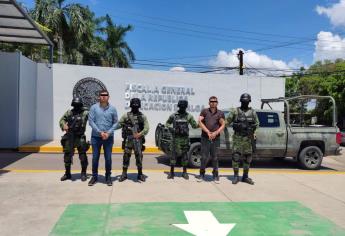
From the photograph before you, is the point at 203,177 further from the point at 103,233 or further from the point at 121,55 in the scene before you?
the point at 121,55

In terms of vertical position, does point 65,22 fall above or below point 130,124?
above

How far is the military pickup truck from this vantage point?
35.1 ft

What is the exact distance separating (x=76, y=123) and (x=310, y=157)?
6.56m

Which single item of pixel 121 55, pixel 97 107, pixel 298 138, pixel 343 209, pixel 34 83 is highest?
pixel 121 55

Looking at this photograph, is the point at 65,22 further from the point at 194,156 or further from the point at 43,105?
the point at 194,156

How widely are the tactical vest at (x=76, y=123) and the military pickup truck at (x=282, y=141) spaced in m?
2.92

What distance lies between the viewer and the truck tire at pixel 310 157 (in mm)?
11266

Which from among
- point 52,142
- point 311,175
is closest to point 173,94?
point 52,142

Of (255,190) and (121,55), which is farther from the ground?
(121,55)

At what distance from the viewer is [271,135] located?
11.0 m

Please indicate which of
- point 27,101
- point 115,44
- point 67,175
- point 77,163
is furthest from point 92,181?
point 115,44

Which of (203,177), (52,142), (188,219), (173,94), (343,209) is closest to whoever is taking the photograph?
(188,219)

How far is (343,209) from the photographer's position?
21.8ft

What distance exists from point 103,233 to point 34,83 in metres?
12.0
